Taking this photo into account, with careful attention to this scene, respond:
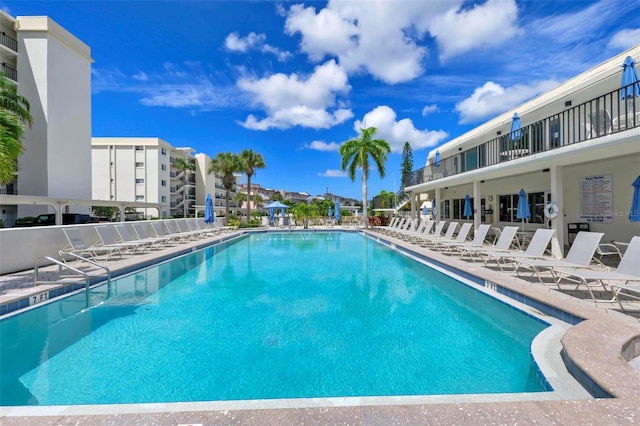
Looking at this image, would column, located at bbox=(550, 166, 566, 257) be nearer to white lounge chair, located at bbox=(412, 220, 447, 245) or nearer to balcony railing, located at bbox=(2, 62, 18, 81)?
white lounge chair, located at bbox=(412, 220, 447, 245)

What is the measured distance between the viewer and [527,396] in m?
2.66

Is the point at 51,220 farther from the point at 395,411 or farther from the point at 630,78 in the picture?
the point at 630,78

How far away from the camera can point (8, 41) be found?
1116 inches

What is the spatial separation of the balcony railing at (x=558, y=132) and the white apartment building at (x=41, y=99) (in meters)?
31.7

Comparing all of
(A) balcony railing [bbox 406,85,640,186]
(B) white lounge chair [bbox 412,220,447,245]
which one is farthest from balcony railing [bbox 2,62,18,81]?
(B) white lounge chair [bbox 412,220,447,245]

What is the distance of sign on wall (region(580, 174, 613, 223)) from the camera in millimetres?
10500

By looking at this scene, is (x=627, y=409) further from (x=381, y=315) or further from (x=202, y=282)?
(x=202, y=282)

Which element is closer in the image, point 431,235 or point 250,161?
point 431,235

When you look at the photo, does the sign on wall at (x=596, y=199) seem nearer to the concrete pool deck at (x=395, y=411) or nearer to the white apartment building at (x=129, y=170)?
the concrete pool deck at (x=395, y=411)

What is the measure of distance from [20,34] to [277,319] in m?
39.4

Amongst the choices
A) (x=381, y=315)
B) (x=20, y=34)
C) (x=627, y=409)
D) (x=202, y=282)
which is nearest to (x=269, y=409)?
(x=627, y=409)

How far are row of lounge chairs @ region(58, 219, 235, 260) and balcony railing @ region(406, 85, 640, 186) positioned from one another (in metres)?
13.3

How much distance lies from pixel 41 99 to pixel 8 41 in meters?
5.76

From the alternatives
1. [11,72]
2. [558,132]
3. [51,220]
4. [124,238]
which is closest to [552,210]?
[558,132]
